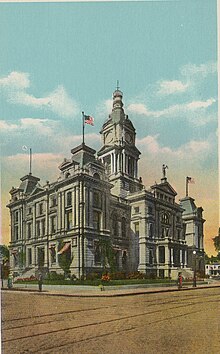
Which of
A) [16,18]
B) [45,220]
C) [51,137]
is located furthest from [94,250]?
[16,18]

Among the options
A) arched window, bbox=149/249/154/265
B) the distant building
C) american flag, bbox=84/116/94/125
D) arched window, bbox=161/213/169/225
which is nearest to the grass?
arched window, bbox=149/249/154/265

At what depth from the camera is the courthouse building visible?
3836 millimetres

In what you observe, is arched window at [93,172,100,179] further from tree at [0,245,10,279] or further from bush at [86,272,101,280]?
tree at [0,245,10,279]

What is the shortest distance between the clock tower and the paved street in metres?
0.86

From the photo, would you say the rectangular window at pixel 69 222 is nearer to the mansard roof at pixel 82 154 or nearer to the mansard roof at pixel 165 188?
the mansard roof at pixel 82 154

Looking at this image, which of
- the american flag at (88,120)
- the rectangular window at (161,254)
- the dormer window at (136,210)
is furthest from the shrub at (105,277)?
the american flag at (88,120)

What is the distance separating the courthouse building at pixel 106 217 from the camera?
3836mm

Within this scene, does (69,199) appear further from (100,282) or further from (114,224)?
(100,282)

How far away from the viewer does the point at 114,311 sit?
3.67m

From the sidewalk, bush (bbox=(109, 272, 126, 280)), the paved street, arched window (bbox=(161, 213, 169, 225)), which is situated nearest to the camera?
the paved street

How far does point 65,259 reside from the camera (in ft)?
12.6

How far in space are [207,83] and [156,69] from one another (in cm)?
40

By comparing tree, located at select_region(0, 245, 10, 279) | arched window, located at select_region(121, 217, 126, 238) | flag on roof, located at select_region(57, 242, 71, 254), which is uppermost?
arched window, located at select_region(121, 217, 126, 238)

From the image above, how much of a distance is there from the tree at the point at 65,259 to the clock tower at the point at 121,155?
0.58m
